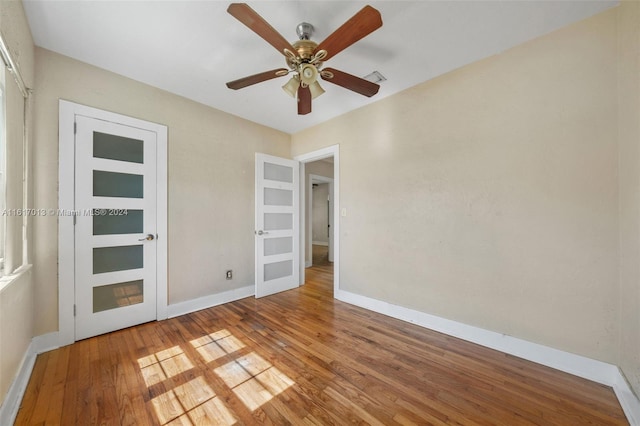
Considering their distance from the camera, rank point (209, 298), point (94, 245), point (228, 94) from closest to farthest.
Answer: point (94, 245) < point (228, 94) < point (209, 298)

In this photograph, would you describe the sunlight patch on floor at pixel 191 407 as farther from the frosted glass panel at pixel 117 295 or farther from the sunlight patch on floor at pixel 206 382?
the frosted glass panel at pixel 117 295

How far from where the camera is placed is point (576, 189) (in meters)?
1.81

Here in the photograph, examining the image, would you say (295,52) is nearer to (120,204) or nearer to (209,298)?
(120,204)

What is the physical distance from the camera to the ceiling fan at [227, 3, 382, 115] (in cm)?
136

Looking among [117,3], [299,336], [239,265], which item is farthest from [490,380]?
[117,3]

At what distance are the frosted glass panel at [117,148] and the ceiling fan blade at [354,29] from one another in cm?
228

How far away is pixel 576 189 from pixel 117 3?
369cm

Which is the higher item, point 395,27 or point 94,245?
point 395,27

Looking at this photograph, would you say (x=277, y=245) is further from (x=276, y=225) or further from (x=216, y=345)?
(x=216, y=345)

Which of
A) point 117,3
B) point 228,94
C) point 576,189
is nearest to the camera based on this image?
point 117,3

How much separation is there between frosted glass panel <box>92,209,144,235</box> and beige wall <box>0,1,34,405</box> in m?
0.57

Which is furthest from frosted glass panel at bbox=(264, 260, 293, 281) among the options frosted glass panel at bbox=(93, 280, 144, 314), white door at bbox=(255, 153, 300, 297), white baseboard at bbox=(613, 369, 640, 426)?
white baseboard at bbox=(613, 369, 640, 426)

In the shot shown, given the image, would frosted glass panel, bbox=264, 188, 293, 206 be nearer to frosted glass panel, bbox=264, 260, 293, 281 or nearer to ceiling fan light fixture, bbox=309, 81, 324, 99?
frosted glass panel, bbox=264, 260, 293, 281

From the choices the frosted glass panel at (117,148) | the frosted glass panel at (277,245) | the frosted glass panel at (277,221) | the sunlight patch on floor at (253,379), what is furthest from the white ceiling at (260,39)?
the sunlight patch on floor at (253,379)
